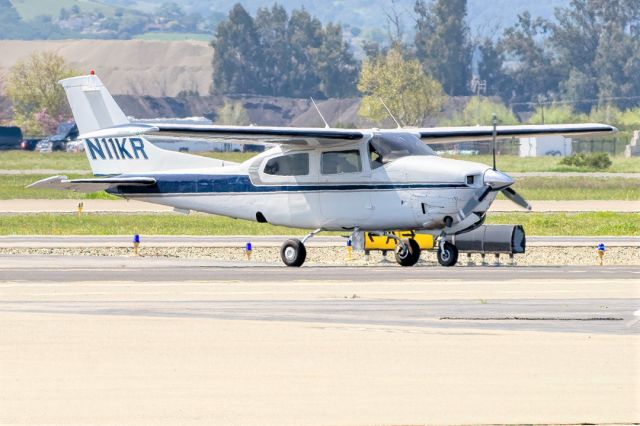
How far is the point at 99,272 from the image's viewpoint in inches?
940

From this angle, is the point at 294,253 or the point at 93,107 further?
the point at 93,107

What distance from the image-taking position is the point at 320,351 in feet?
44.6

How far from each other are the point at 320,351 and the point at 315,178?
41.9 ft

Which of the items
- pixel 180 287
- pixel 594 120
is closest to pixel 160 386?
pixel 180 287

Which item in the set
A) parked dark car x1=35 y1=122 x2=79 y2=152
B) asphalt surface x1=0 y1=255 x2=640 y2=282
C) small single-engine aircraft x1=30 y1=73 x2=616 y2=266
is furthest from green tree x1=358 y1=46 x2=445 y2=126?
asphalt surface x1=0 y1=255 x2=640 y2=282

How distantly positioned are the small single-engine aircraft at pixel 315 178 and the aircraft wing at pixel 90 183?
23 millimetres

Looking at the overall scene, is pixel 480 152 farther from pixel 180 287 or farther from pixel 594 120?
pixel 180 287

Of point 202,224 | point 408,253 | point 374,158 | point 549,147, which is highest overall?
point 549,147

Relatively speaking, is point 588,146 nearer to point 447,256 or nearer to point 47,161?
point 47,161

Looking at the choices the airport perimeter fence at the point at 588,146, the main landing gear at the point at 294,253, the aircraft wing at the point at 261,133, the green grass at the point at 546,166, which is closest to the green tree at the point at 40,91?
the airport perimeter fence at the point at 588,146

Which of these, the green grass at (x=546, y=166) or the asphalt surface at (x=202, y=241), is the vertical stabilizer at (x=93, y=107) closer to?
the asphalt surface at (x=202, y=241)

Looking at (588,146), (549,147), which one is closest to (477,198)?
(549,147)

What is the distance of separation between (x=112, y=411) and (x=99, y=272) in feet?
44.1

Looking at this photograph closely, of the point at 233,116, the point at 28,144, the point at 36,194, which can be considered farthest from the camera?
the point at 233,116
